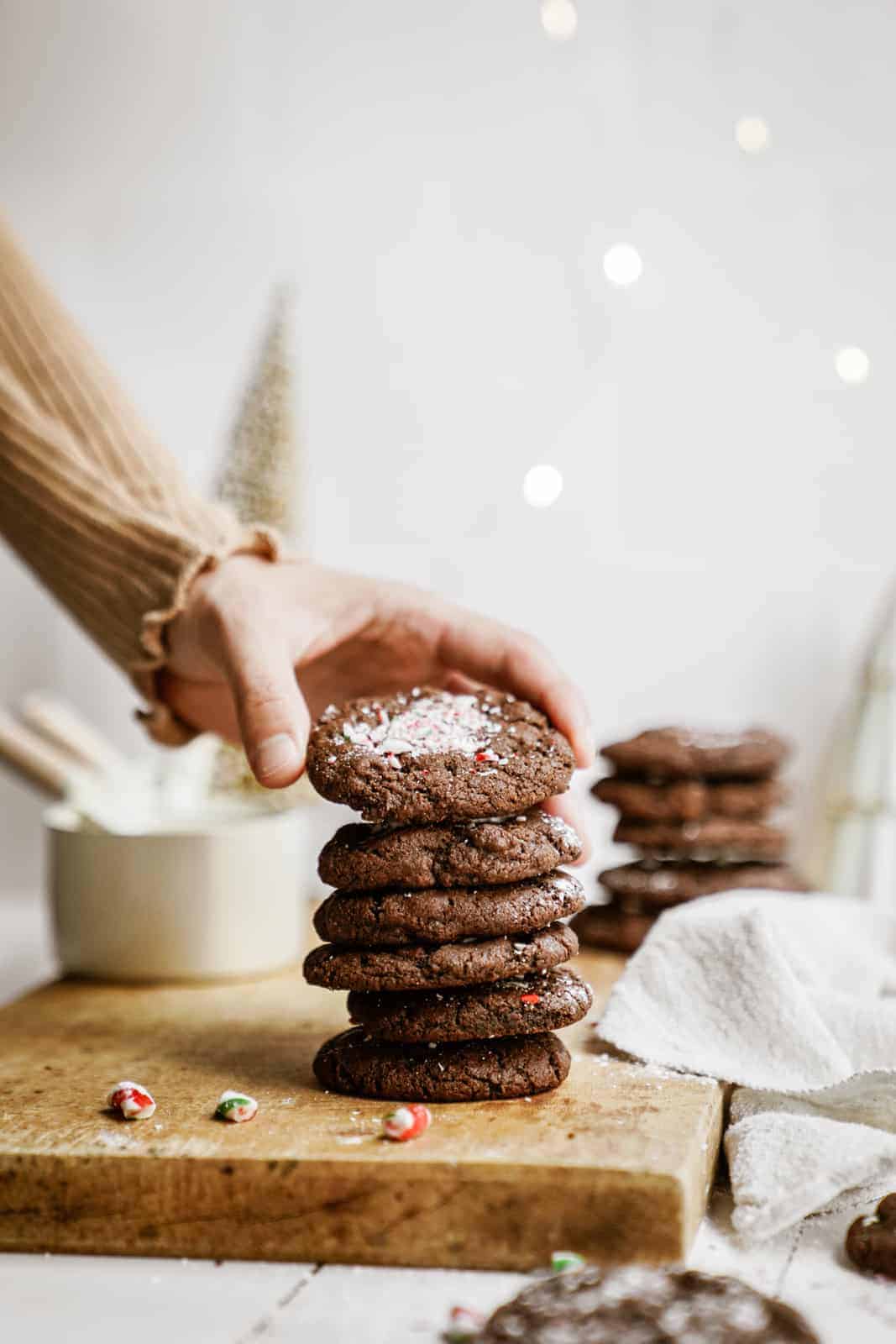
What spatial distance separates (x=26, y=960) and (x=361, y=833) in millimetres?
1419

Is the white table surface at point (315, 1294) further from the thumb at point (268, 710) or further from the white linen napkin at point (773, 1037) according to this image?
the thumb at point (268, 710)

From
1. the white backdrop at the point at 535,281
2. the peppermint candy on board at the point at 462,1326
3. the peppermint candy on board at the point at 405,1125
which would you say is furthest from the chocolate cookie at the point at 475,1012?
the white backdrop at the point at 535,281

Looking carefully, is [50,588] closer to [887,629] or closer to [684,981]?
[684,981]

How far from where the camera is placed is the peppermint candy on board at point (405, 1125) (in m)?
1.33

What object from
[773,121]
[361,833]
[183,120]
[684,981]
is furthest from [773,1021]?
[183,120]

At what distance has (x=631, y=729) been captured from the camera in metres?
2.88

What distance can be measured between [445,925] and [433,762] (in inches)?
7.1

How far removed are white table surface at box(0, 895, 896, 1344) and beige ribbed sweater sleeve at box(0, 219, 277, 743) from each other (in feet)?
3.44

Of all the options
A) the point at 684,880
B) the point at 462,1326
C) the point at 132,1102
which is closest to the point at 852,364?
the point at 684,880

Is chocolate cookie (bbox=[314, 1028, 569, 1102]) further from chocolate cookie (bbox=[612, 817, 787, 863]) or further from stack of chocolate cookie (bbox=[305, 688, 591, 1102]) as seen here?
chocolate cookie (bbox=[612, 817, 787, 863])

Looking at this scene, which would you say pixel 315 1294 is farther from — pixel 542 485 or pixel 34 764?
pixel 542 485

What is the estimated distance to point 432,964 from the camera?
144cm

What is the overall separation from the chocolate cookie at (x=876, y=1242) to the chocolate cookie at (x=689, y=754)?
1.10m

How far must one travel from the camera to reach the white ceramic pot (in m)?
2.17
